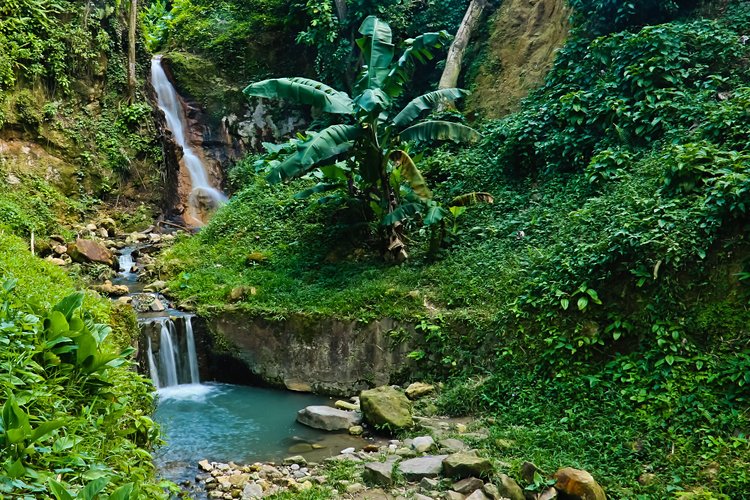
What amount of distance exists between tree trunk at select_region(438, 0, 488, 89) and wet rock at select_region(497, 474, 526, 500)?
486 inches

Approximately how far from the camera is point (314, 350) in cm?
941

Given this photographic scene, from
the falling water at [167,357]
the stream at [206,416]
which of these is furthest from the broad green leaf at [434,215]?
the falling water at [167,357]

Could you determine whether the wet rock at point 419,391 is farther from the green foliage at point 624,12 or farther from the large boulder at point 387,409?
the green foliage at point 624,12

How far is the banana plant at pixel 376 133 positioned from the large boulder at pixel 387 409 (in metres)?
3.40

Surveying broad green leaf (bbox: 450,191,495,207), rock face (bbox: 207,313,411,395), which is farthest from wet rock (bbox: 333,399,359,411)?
broad green leaf (bbox: 450,191,495,207)

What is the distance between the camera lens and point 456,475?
5.47 meters

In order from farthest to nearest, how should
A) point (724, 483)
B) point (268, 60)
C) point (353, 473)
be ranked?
point (268, 60) < point (353, 473) < point (724, 483)

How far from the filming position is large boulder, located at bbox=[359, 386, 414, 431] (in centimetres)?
712

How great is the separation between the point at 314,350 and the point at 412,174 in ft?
11.4

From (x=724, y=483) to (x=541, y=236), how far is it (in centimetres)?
493

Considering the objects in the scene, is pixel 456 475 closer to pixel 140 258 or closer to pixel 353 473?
pixel 353 473

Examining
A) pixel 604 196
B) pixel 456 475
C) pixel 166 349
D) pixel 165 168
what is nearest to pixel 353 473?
pixel 456 475

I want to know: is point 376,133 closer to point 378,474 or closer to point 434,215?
point 434,215

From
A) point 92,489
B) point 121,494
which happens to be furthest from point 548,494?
point 92,489
